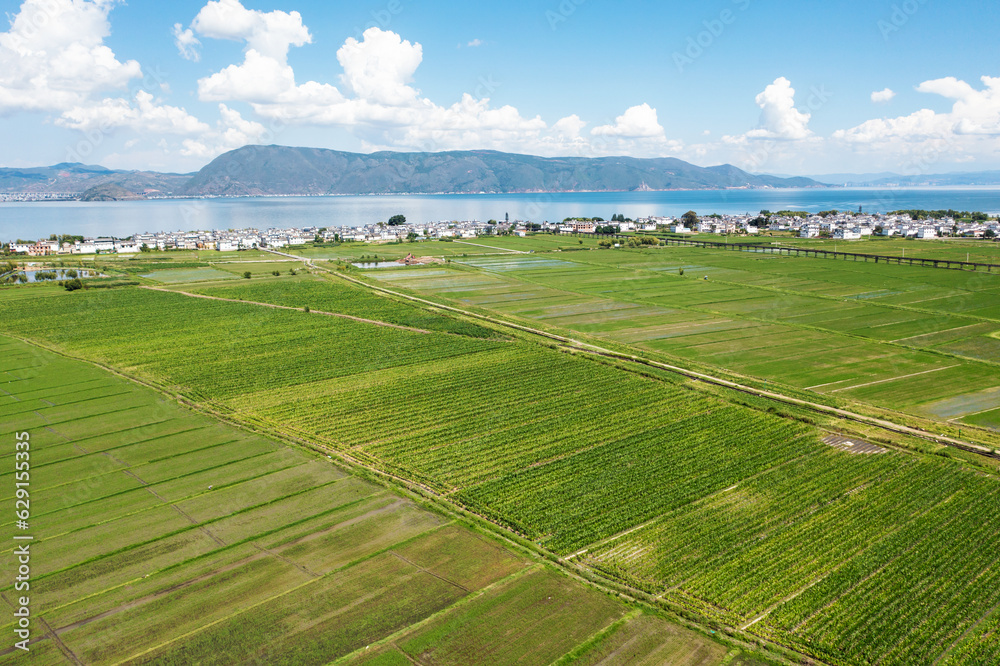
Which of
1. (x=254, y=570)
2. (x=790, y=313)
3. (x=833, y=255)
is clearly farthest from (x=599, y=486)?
(x=833, y=255)

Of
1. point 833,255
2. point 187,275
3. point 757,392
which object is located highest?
point 833,255

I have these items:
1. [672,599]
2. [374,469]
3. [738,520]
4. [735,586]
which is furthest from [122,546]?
[738,520]

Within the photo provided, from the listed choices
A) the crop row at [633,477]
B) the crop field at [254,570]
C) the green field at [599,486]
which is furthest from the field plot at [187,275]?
the crop row at [633,477]

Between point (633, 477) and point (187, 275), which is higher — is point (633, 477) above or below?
below

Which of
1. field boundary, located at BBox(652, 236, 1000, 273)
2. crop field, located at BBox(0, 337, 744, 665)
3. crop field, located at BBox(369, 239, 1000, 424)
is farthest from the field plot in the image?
field boundary, located at BBox(652, 236, 1000, 273)

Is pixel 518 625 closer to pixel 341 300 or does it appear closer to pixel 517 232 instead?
pixel 341 300

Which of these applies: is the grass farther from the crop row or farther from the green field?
the crop row

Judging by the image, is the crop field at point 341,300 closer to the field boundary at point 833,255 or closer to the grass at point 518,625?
the grass at point 518,625
